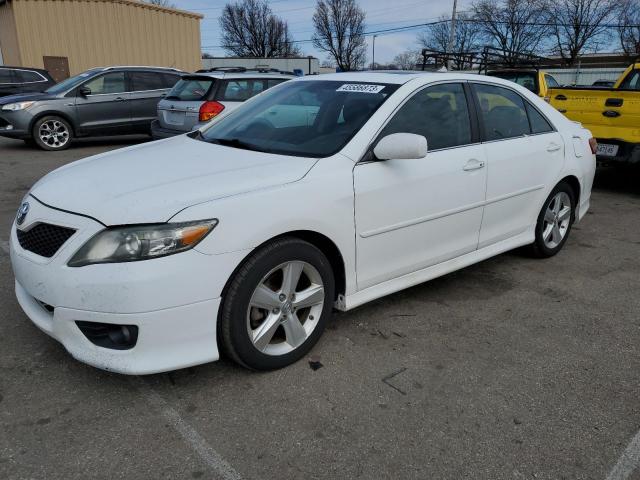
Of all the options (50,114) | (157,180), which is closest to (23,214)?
(157,180)

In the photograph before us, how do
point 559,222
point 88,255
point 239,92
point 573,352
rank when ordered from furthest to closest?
point 239,92 → point 559,222 → point 573,352 → point 88,255

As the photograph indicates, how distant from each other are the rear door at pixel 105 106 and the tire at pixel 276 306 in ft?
30.3

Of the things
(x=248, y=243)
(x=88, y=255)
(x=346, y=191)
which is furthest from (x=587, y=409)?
(x=88, y=255)

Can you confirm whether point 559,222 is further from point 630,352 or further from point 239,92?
point 239,92

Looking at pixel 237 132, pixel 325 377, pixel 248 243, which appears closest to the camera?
pixel 248 243

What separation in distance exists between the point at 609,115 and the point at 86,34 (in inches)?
749

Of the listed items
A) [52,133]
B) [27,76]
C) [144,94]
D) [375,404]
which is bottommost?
[375,404]

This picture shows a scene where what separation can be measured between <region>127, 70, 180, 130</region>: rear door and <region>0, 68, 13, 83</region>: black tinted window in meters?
4.48

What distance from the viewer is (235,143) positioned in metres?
3.46

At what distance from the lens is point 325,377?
2854 mm

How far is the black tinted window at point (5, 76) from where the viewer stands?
13.2 meters

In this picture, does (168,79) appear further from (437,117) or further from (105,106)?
(437,117)

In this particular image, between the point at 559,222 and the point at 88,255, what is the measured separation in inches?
158

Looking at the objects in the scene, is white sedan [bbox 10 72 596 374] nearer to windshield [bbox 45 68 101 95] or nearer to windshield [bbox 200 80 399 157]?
windshield [bbox 200 80 399 157]
